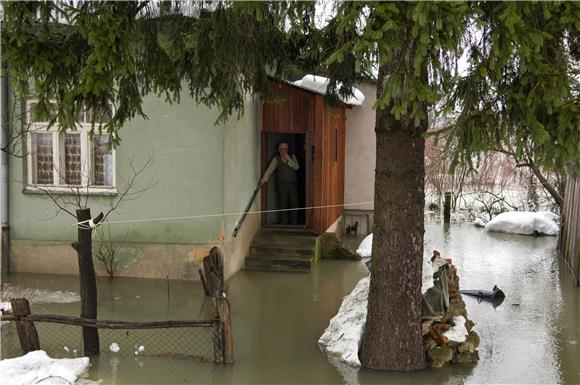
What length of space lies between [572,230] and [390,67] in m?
8.32

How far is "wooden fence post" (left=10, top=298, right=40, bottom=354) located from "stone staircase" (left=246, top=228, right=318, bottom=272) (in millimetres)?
6296

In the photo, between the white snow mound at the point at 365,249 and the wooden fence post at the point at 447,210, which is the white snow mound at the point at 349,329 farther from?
the wooden fence post at the point at 447,210

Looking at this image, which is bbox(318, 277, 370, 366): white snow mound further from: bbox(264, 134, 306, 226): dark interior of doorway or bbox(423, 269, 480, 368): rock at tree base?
bbox(264, 134, 306, 226): dark interior of doorway

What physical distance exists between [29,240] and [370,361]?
7803mm

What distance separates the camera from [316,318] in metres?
10.2

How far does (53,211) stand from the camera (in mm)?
12812

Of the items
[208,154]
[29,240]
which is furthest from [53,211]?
[208,154]

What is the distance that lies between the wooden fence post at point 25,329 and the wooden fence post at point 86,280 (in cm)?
56

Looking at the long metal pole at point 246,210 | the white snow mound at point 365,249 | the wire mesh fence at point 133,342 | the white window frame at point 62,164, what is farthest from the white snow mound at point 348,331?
the white snow mound at point 365,249

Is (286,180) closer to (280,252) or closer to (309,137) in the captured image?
(309,137)

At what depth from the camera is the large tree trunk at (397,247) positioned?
764 cm

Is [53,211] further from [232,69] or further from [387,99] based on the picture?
[387,99]

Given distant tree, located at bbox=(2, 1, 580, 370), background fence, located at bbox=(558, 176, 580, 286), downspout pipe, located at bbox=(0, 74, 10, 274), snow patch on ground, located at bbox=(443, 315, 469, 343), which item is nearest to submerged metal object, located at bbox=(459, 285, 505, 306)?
background fence, located at bbox=(558, 176, 580, 286)

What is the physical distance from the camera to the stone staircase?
13625mm
